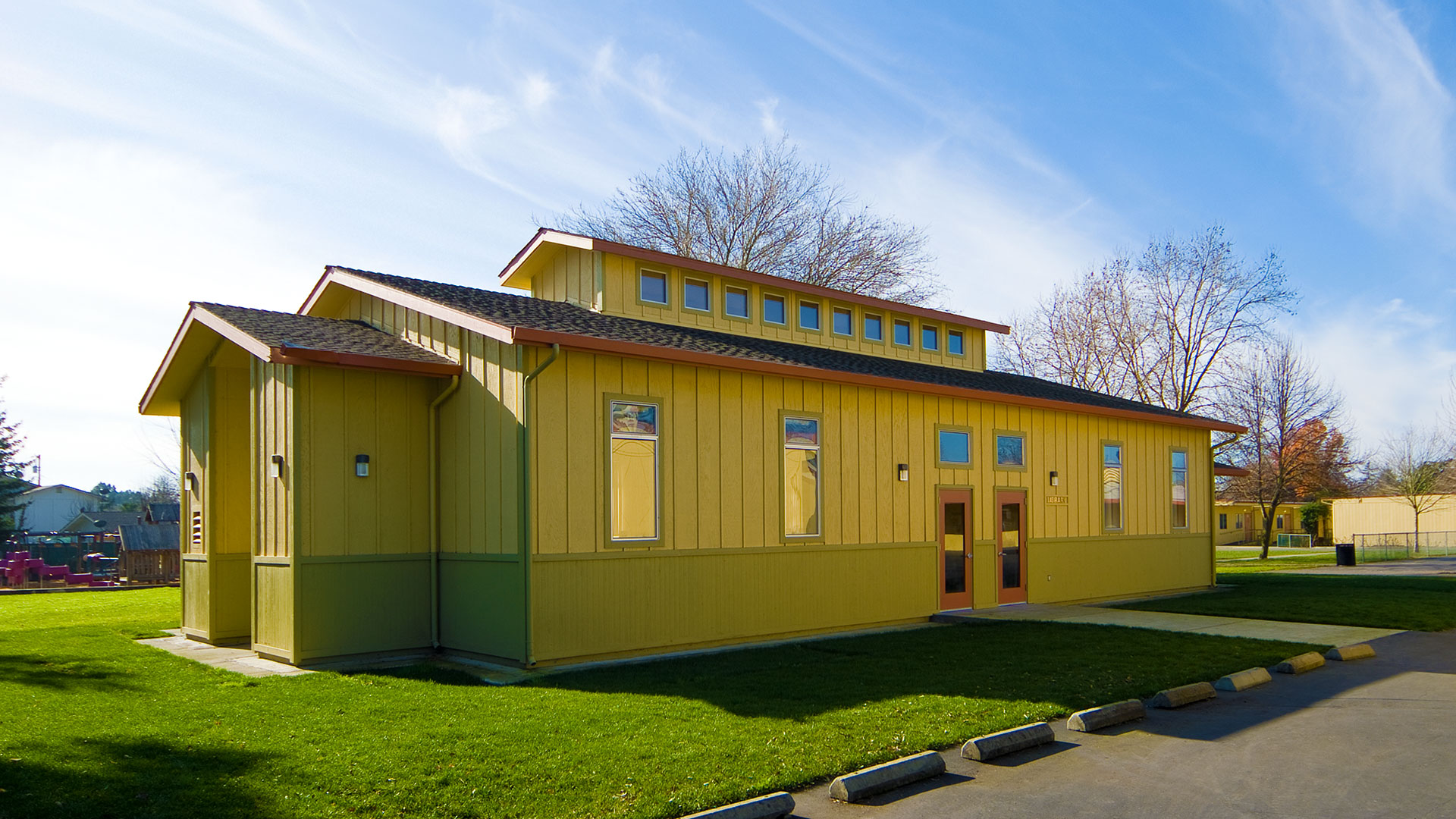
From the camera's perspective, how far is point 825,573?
13.5m

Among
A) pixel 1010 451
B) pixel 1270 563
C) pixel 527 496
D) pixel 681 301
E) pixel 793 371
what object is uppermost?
pixel 681 301

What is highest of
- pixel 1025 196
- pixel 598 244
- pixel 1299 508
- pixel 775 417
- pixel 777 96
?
pixel 777 96

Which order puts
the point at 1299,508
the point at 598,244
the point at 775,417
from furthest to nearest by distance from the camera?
the point at 1299,508 → the point at 598,244 → the point at 775,417

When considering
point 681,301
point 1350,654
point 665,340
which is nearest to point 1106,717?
point 1350,654

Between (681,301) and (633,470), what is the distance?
4.43 m

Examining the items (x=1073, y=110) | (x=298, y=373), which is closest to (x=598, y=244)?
(x=298, y=373)

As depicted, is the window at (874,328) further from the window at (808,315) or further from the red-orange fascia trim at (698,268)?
the window at (808,315)

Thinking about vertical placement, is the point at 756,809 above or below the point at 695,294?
below

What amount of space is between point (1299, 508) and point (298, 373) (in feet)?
196

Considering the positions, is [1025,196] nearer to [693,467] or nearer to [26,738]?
[693,467]

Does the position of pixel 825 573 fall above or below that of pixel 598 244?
below

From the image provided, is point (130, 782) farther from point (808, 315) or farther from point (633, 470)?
point (808, 315)

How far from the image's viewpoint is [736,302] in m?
16.0

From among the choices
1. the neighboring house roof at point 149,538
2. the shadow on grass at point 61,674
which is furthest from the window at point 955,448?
the neighboring house roof at point 149,538
